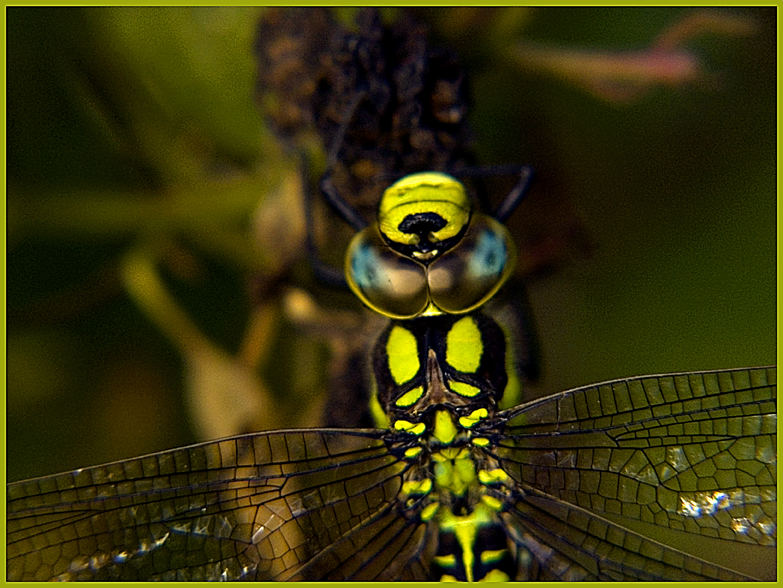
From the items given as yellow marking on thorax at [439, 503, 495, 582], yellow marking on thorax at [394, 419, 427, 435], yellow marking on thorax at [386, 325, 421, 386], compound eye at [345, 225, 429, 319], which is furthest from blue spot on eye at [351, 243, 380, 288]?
yellow marking on thorax at [439, 503, 495, 582]

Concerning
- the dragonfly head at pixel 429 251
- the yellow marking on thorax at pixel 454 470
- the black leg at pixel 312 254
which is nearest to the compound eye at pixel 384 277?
the dragonfly head at pixel 429 251

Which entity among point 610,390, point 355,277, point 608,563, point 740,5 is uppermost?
point 740,5

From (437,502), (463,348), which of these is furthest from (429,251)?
(437,502)

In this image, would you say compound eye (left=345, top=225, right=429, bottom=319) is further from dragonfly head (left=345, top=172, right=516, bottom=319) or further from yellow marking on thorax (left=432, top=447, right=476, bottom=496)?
yellow marking on thorax (left=432, top=447, right=476, bottom=496)

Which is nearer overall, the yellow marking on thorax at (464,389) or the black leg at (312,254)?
the yellow marking on thorax at (464,389)

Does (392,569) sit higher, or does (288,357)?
(288,357)

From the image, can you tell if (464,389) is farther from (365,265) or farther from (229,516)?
(229,516)

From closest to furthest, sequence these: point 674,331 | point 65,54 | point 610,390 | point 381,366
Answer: point 610,390, point 381,366, point 674,331, point 65,54

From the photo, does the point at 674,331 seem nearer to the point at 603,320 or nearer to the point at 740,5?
the point at 603,320

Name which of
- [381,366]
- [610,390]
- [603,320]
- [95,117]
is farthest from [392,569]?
[95,117]

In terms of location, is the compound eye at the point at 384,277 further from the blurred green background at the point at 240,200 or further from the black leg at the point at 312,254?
the blurred green background at the point at 240,200
